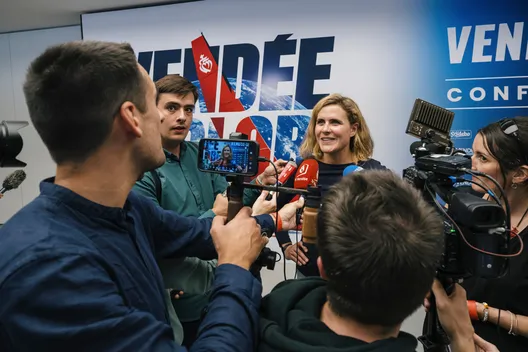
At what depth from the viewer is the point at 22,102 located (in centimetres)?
417

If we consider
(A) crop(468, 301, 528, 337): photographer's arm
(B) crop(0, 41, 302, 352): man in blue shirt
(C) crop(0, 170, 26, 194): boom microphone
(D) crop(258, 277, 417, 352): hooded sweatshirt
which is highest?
(B) crop(0, 41, 302, 352): man in blue shirt

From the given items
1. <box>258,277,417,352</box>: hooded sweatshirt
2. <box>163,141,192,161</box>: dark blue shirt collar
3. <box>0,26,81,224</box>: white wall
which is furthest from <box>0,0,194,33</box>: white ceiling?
<box>258,277,417,352</box>: hooded sweatshirt

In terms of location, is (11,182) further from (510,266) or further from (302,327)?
(510,266)

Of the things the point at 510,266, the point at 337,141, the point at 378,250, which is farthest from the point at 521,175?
the point at 378,250

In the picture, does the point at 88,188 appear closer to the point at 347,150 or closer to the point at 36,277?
the point at 36,277

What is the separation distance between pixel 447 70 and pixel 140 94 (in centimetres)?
236

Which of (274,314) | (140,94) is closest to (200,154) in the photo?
(140,94)

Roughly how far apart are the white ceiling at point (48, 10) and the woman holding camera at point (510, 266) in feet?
9.35

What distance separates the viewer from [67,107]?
681 millimetres

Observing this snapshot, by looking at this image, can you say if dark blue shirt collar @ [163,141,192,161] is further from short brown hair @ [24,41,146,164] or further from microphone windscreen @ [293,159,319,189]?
short brown hair @ [24,41,146,164]

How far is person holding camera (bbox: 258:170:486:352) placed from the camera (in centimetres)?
55

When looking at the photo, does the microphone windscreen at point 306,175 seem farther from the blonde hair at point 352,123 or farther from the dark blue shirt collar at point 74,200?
the dark blue shirt collar at point 74,200

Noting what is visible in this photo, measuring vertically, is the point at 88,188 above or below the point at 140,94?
below

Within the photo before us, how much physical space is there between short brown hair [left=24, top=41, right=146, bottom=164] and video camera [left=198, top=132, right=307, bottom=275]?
289mm
